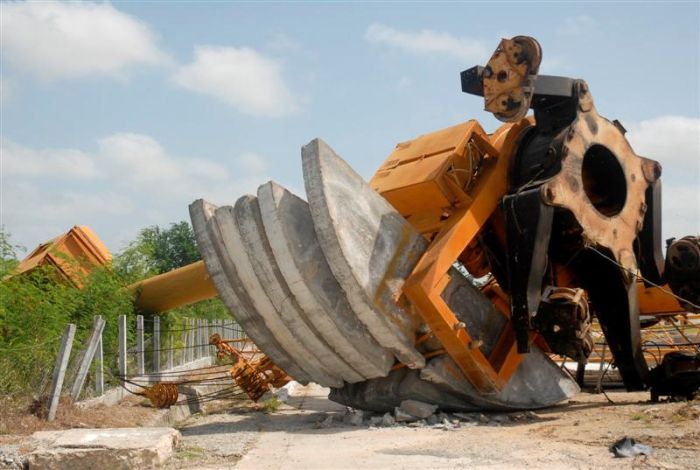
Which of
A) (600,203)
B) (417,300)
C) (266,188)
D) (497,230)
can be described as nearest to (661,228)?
(600,203)

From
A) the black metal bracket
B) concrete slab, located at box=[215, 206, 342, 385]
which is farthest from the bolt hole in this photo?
concrete slab, located at box=[215, 206, 342, 385]

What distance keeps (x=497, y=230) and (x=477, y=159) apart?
3.10 ft

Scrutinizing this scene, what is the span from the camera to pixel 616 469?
6.01 meters

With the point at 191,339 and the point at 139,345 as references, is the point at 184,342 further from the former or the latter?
the point at 139,345

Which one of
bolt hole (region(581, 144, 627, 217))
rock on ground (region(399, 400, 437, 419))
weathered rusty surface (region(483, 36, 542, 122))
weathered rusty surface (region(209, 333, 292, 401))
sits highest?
weathered rusty surface (region(483, 36, 542, 122))

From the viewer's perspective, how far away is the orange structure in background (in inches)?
509

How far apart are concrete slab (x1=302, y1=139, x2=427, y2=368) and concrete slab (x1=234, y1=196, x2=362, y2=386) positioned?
28.8 inches

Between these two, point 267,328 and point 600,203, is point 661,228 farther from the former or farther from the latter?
point 267,328

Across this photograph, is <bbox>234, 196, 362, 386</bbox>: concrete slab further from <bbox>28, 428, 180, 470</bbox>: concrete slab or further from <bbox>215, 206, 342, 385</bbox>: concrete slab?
<bbox>28, 428, 180, 470</bbox>: concrete slab

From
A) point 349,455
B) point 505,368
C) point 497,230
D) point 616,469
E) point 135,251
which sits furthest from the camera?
point 135,251

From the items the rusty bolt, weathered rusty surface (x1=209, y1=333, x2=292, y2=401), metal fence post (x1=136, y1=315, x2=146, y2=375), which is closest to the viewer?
the rusty bolt

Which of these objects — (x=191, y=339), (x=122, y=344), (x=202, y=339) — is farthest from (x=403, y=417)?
(x=202, y=339)

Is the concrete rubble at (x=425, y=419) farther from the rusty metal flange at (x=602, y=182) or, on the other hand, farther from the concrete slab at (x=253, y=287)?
the rusty metal flange at (x=602, y=182)

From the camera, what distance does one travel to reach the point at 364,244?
29.6 ft
